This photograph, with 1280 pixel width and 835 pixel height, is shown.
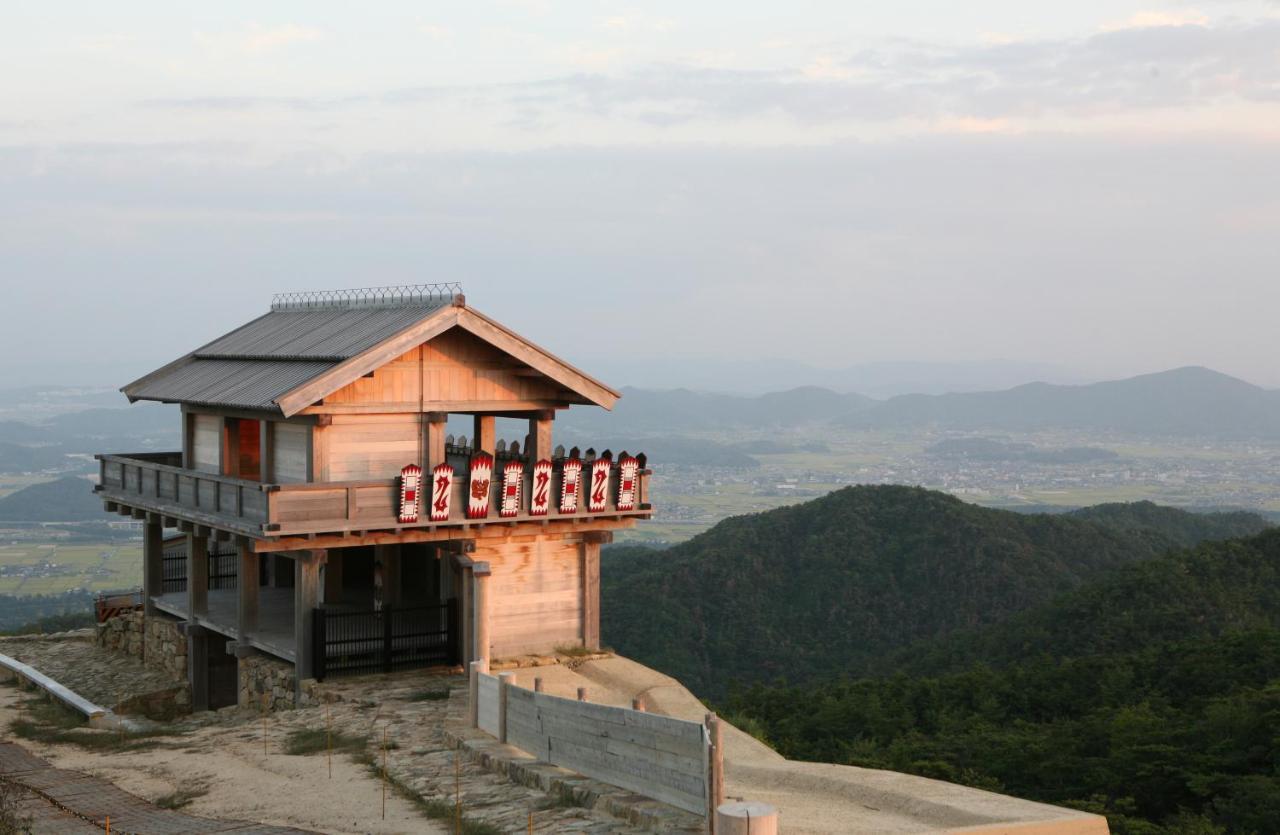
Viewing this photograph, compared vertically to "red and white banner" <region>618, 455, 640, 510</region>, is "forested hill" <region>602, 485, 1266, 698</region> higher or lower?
lower

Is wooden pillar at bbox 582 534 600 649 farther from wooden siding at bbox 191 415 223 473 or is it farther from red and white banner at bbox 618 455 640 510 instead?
wooden siding at bbox 191 415 223 473

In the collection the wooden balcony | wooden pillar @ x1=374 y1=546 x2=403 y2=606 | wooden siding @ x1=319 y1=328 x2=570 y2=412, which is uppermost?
wooden siding @ x1=319 y1=328 x2=570 y2=412

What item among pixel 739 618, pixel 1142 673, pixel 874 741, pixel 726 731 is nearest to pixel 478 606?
pixel 726 731

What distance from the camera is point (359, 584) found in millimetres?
36281

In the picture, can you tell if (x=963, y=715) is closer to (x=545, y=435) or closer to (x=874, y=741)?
(x=874, y=741)

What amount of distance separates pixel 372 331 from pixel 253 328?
7.80 meters

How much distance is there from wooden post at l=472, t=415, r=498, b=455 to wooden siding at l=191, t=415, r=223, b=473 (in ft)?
19.4

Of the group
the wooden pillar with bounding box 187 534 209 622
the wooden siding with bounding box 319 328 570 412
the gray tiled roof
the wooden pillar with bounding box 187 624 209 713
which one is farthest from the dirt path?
the wooden pillar with bounding box 187 624 209 713

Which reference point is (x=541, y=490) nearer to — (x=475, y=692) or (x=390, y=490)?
(x=390, y=490)

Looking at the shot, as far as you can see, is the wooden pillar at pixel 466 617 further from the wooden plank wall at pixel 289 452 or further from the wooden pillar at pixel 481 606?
the wooden plank wall at pixel 289 452

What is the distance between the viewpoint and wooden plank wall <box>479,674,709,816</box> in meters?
17.2

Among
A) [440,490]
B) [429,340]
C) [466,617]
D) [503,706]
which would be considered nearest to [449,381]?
[429,340]

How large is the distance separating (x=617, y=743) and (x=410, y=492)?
10287 millimetres

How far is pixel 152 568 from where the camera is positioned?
37312 mm
